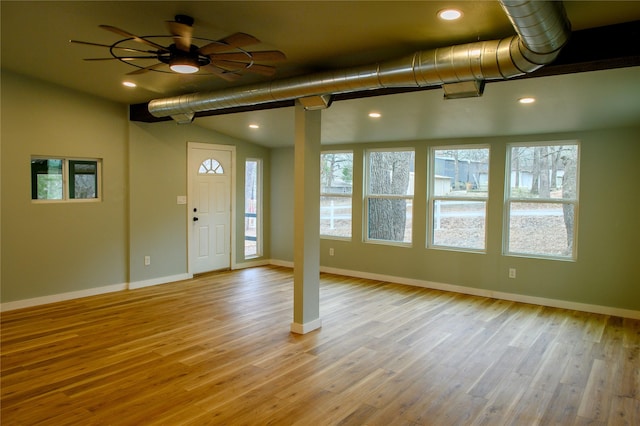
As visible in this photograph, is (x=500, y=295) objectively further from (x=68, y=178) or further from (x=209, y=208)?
(x=68, y=178)

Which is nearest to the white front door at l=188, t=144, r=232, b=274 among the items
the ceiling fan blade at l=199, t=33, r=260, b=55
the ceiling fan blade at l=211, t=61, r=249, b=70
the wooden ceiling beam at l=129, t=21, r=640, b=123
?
the ceiling fan blade at l=211, t=61, r=249, b=70

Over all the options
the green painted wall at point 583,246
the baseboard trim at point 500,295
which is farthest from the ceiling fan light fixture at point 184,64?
the baseboard trim at point 500,295

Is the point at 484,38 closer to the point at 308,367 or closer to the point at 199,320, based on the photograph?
the point at 308,367

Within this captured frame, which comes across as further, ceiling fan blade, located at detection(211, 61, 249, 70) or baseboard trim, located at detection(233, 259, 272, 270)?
baseboard trim, located at detection(233, 259, 272, 270)

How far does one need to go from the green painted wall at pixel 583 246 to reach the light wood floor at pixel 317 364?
1.23 feet

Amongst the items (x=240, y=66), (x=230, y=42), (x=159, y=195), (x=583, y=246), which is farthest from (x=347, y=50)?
(x=159, y=195)

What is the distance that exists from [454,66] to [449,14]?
37 centimetres

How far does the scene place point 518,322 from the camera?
192 inches

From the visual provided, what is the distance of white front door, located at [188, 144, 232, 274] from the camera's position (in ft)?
22.8

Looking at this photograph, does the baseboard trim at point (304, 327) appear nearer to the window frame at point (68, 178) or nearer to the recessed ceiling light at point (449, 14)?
the recessed ceiling light at point (449, 14)

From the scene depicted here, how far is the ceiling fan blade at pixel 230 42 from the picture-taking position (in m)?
2.63

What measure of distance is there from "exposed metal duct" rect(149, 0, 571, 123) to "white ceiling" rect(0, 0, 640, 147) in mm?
163

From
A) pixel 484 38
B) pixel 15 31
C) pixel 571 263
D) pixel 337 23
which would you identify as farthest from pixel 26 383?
pixel 571 263

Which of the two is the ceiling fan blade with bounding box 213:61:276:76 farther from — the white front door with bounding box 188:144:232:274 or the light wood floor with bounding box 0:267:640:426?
the white front door with bounding box 188:144:232:274
